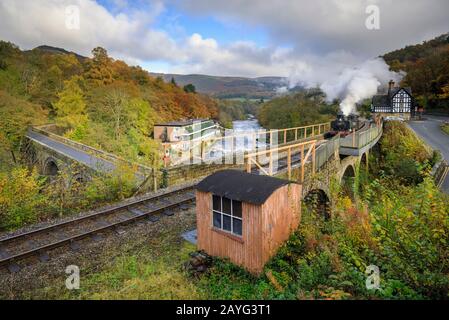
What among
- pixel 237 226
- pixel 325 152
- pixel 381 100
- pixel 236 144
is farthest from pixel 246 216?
pixel 381 100

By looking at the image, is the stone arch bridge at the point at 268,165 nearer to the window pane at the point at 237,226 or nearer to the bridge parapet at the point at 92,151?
the bridge parapet at the point at 92,151

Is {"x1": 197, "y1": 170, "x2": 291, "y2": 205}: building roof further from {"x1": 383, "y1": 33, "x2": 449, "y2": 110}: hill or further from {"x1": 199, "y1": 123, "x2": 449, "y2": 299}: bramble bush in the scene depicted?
{"x1": 383, "y1": 33, "x2": 449, "y2": 110}: hill

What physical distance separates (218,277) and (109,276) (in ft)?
7.85

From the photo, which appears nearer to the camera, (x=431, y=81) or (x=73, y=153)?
(x=73, y=153)

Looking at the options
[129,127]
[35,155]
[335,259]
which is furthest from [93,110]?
[335,259]

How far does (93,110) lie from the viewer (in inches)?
1298

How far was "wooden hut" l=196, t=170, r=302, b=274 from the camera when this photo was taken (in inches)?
250

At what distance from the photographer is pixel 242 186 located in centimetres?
674

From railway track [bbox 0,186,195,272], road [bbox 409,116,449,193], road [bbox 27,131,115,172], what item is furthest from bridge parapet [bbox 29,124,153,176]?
road [bbox 409,116,449,193]

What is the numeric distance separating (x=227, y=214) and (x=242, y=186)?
0.76 meters

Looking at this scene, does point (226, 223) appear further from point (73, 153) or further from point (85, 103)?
point (85, 103)

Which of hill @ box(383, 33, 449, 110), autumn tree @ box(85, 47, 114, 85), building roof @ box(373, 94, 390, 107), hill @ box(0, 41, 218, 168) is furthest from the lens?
building roof @ box(373, 94, 390, 107)

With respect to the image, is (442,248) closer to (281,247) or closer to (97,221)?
(281,247)

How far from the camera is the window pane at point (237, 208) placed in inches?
258
